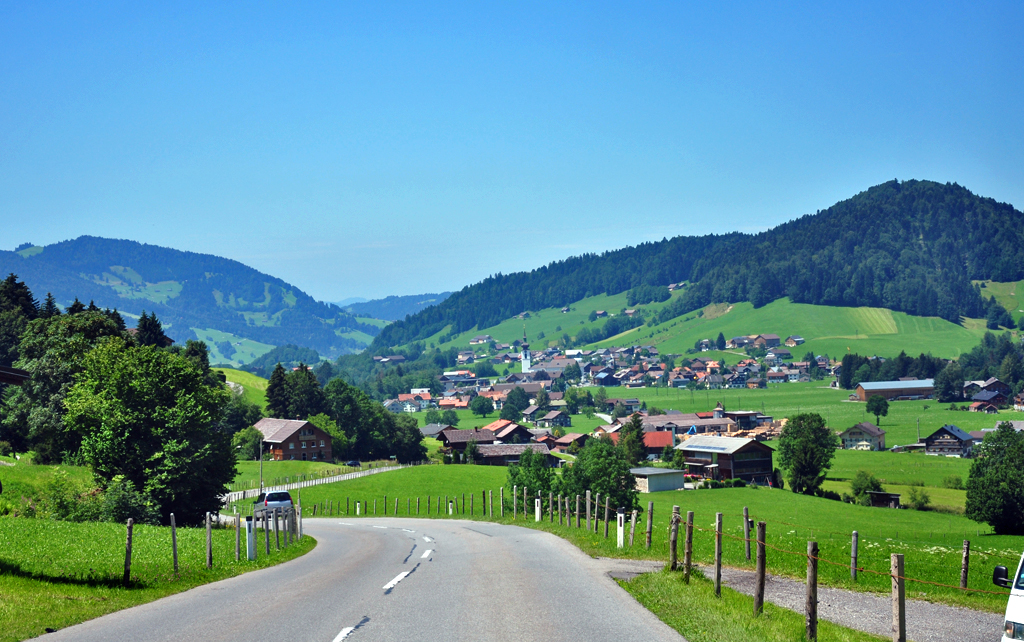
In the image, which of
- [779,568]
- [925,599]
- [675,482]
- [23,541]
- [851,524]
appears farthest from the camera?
[675,482]

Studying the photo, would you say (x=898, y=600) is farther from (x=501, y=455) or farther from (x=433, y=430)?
(x=433, y=430)

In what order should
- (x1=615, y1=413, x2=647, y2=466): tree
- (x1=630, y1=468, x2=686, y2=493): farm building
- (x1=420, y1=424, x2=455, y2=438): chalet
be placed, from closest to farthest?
(x1=630, y1=468, x2=686, y2=493): farm building < (x1=615, y1=413, x2=647, y2=466): tree < (x1=420, y1=424, x2=455, y2=438): chalet

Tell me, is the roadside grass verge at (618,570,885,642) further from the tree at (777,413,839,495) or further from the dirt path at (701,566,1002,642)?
the tree at (777,413,839,495)

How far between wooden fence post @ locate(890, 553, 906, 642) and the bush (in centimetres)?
9969

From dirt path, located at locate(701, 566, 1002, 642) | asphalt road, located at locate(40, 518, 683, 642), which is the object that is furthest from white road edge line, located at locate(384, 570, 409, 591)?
dirt path, located at locate(701, 566, 1002, 642)

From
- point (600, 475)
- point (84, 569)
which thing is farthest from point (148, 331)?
point (84, 569)

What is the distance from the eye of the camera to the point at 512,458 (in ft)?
457

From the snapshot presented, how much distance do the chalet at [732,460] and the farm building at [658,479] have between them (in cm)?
1424

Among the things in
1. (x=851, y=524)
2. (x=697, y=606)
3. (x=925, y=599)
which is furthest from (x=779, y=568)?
(x=851, y=524)

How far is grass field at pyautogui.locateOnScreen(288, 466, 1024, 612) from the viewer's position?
2017cm

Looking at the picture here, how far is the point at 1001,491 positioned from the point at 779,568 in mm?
60795

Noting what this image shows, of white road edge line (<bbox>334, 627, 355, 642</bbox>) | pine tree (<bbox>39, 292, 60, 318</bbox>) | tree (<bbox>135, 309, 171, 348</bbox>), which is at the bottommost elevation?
white road edge line (<bbox>334, 627, 355, 642</bbox>)

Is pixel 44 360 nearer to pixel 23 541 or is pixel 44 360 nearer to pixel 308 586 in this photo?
pixel 23 541

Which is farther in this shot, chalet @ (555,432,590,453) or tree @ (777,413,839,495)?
chalet @ (555,432,590,453)
